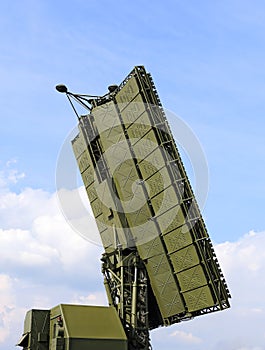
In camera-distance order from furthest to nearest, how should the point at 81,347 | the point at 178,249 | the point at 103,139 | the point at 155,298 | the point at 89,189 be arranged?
1. the point at 89,189
2. the point at 103,139
3. the point at 155,298
4. the point at 178,249
5. the point at 81,347

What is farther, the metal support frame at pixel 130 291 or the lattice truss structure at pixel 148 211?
the metal support frame at pixel 130 291

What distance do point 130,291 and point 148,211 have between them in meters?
3.01

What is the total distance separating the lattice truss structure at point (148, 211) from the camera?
1925cm

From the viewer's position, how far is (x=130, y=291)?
21.3 metres

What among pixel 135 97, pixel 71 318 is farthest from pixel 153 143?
pixel 71 318

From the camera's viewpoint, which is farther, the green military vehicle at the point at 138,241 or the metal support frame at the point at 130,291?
the metal support frame at the point at 130,291

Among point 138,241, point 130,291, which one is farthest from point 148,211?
point 130,291

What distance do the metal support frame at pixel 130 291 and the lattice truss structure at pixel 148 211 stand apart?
0.04 m

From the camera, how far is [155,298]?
2133cm

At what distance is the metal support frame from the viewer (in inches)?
806

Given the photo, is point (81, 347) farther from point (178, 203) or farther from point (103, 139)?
point (103, 139)

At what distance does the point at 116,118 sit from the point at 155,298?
6641 mm

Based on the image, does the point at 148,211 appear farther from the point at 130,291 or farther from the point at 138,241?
the point at 130,291

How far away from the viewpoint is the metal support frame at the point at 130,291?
20469 millimetres
